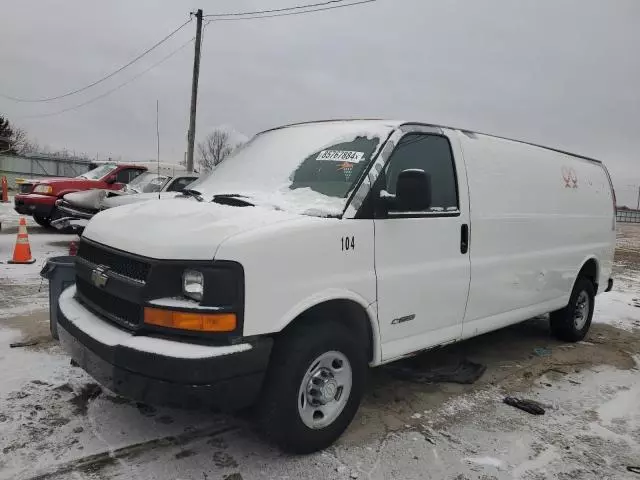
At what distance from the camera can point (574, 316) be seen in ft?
19.7

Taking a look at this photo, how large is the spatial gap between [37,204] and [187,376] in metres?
12.0

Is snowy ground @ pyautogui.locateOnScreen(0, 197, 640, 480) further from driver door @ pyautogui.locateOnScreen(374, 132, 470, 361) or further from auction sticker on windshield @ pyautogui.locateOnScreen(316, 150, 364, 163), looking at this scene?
auction sticker on windshield @ pyautogui.locateOnScreen(316, 150, 364, 163)

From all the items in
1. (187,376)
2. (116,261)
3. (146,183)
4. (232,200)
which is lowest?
(187,376)

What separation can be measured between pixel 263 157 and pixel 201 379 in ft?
6.36

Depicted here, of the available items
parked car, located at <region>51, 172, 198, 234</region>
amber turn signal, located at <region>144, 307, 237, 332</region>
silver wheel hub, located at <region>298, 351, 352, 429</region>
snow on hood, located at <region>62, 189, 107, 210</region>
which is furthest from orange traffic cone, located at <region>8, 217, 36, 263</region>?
silver wheel hub, located at <region>298, 351, 352, 429</region>

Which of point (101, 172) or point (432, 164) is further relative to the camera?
point (101, 172)

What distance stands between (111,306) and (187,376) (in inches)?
30.7

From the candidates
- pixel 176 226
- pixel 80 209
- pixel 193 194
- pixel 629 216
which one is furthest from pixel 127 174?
pixel 629 216

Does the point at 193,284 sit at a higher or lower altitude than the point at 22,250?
higher

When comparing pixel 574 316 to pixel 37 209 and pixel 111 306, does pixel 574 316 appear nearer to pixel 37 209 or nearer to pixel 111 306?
pixel 111 306

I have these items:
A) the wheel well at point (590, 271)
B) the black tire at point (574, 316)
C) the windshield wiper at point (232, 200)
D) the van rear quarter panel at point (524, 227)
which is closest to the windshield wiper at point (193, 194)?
the windshield wiper at point (232, 200)

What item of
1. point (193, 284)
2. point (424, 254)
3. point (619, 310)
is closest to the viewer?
point (193, 284)

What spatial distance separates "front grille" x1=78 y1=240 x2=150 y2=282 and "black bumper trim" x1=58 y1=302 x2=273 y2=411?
0.40 m

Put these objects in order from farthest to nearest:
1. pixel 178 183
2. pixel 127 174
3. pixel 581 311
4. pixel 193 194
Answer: pixel 127 174, pixel 178 183, pixel 581 311, pixel 193 194
